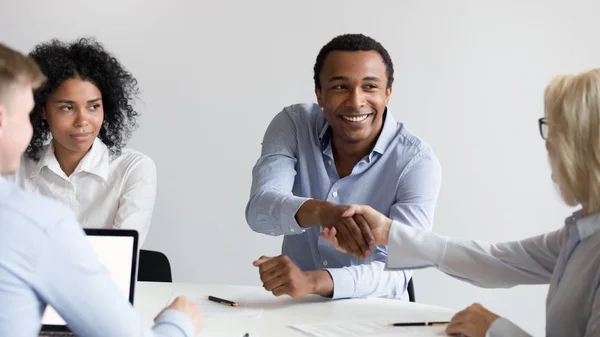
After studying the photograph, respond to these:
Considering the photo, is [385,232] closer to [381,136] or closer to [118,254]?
[381,136]

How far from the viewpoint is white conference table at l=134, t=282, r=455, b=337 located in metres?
1.91

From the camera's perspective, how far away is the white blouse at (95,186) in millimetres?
2908

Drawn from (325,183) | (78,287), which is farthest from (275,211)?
(78,287)

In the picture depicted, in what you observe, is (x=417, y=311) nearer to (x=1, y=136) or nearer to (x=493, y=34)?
(x=1, y=136)

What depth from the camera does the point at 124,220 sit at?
2.84 metres

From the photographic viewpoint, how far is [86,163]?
9.66ft

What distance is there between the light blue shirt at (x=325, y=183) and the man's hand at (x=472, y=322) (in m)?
0.59

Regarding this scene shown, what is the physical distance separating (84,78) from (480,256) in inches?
70.1

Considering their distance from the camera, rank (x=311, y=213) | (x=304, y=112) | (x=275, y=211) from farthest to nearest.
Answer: (x=304, y=112)
(x=275, y=211)
(x=311, y=213)

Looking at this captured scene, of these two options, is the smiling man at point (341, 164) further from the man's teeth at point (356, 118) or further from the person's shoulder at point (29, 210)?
the person's shoulder at point (29, 210)

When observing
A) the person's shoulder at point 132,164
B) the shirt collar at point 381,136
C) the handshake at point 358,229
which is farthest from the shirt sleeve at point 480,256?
the person's shoulder at point 132,164

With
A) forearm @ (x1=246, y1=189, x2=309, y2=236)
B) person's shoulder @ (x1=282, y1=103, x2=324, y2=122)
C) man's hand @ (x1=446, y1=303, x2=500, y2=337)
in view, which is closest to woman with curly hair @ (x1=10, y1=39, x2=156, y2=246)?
forearm @ (x1=246, y1=189, x2=309, y2=236)

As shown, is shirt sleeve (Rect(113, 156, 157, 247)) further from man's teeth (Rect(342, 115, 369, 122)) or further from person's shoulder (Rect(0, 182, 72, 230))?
person's shoulder (Rect(0, 182, 72, 230))

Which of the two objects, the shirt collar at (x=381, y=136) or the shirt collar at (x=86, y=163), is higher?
the shirt collar at (x=381, y=136)
